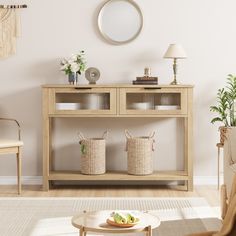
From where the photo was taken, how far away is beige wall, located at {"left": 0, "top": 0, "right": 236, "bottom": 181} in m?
5.93

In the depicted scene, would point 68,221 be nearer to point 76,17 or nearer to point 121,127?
point 121,127

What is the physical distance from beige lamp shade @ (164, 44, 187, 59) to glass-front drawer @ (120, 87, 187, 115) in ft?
1.04

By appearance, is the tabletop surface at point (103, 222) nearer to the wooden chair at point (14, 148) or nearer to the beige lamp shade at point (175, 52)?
the wooden chair at point (14, 148)

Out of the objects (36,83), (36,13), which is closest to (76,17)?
(36,13)

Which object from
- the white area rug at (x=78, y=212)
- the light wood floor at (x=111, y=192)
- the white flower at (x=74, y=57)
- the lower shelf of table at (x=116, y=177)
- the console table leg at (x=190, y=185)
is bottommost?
the white area rug at (x=78, y=212)

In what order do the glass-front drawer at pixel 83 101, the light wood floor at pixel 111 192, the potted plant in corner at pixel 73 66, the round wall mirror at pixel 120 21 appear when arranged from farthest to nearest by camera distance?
the round wall mirror at pixel 120 21 < the potted plant in corner at pixel 73 66 < the glass-front drawer at pixel 83 101 < the light wood floor at pixel 111 192

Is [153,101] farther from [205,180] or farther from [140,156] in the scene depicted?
[205,180]

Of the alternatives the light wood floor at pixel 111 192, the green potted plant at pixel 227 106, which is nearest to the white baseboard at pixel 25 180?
the light wood floor at pixel 111 192

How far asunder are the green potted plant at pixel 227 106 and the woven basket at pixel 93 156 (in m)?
1.11

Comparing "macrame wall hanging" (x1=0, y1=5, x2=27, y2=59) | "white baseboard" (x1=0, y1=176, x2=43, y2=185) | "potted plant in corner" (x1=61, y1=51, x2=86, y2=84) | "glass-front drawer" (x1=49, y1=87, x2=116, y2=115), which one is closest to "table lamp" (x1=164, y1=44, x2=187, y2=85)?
"glass-front drawer" (x1=49, y1=87, x2=116, y2=115)

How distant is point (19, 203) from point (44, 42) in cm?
169

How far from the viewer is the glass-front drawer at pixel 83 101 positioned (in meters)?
5.62

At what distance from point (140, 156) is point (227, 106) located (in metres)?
0.98

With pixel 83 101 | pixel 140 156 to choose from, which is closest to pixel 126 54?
pixel 83 101
